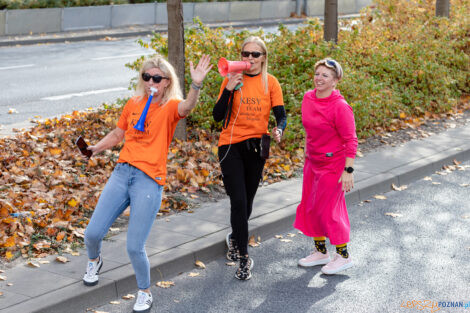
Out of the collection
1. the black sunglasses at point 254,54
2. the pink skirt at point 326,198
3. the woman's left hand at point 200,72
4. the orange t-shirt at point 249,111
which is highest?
the black sunglasses at point 254,54

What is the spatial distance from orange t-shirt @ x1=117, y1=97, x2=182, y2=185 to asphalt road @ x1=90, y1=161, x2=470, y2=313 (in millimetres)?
1067

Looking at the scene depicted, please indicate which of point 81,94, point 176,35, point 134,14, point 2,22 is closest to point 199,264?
point 176,35

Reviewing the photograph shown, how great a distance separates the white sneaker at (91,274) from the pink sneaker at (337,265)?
1.93 meters

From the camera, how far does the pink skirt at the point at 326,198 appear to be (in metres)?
5.81

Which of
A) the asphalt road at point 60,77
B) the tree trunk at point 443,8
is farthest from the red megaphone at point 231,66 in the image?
the tree trunk at point 443,8

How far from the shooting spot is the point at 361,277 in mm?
5793

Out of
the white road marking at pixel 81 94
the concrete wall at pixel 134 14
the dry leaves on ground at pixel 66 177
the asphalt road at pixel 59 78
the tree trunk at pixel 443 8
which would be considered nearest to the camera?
the dry leaves on ground at pixel 66 177

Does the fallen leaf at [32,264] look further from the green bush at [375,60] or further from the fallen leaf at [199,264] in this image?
the green bush at [375,60]

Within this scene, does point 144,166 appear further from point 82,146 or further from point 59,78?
point 59,78

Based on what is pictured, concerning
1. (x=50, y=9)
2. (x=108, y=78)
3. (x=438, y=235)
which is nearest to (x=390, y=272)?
(x=438, y=235)

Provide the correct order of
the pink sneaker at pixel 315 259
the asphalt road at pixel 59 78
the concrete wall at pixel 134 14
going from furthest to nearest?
the concrete wall at pixel 134 14 < the asphalt road at pixel 59 78 < the pink sneaker at pixel 315 259

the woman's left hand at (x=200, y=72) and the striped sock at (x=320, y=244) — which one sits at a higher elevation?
the woman's left hand at (x=200, y=72)

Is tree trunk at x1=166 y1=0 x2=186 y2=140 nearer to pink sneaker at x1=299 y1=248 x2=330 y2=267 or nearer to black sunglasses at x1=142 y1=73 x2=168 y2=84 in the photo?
pink sneaker at x1=299 y1=248 x2=330 y2=267

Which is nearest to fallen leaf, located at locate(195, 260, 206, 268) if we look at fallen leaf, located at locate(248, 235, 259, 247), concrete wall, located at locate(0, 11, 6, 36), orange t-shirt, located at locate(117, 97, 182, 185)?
fallen leaf, located at locate(248, 235, 259, 247)
